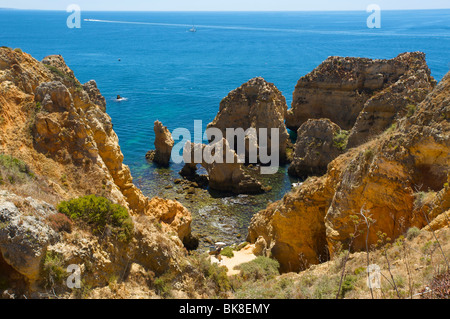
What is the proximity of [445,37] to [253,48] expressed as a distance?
82.6 meters

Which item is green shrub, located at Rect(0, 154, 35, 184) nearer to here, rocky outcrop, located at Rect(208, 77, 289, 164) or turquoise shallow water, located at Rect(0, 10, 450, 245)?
turquoise shallow water, located at Rect(0, 10, 450, 245)

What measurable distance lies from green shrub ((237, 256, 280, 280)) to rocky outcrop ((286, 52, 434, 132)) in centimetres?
3784

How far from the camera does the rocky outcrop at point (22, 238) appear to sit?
10.2 meters

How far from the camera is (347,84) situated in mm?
56969

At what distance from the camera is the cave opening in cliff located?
10.5 m

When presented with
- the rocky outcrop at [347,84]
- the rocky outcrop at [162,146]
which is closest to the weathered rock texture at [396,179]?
the rocky outcrop at [162,146]

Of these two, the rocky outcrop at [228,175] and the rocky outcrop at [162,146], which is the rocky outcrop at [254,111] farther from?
the rocky outcrop at [228,175]

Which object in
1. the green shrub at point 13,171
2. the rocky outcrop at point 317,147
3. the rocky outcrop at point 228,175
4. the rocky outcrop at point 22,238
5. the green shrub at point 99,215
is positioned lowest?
the rocky outcrop at point 22,238

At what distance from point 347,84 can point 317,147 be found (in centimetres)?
1562

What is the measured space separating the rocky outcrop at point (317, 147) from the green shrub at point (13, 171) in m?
35.5

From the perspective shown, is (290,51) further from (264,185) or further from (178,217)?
(178,217)

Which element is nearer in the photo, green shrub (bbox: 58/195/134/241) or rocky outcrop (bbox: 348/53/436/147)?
green shrub (bbox: 58/195/134/241)

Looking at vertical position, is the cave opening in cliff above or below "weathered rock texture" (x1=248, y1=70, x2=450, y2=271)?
below

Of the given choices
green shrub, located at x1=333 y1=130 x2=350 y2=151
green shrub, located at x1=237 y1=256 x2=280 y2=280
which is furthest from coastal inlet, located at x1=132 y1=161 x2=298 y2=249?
green shrub, located at x1=237 y1=256 x2=280 y2=280
